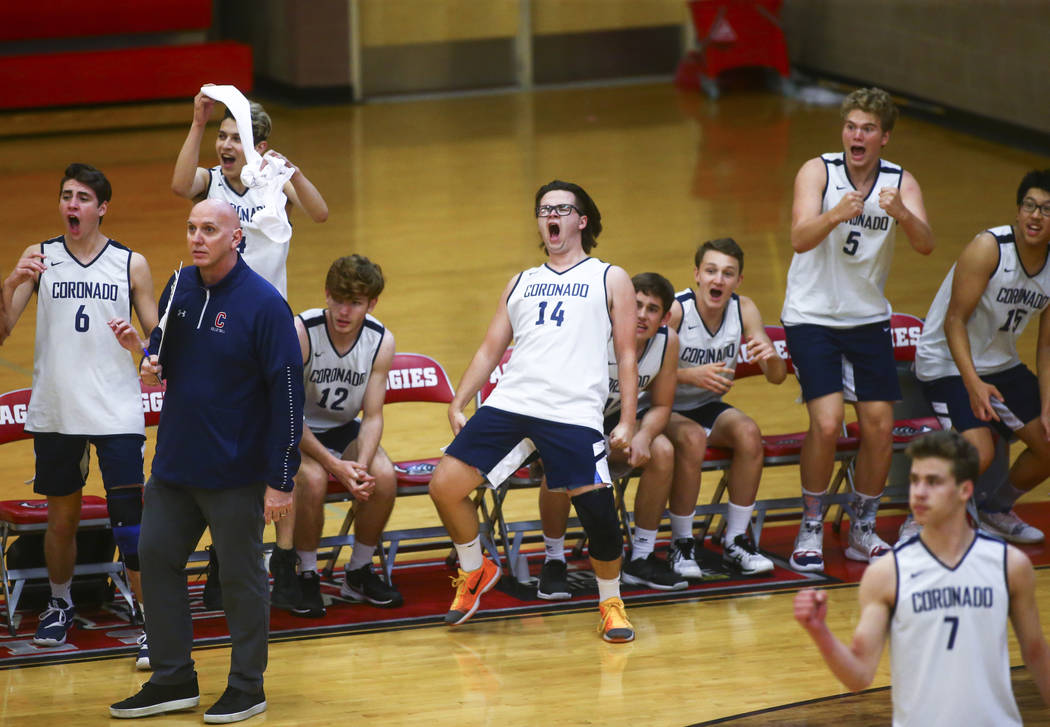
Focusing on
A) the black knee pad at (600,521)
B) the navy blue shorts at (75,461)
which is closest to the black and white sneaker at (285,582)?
the navy blue shorts at (75,461)

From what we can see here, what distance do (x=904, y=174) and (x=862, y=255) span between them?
0.43 meters

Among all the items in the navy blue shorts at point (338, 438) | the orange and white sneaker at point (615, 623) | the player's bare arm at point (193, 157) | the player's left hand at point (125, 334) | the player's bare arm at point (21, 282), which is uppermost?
the player's bare arm at point (193, 157)

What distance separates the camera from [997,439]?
6785 mm

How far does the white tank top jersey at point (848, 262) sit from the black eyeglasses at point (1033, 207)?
55 cm

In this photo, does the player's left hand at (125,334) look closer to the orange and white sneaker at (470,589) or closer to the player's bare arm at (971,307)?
the orange and white sneaker at (470,589)

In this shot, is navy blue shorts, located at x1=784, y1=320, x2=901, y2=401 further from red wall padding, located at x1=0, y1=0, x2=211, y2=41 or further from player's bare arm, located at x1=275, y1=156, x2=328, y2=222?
red wall padding, located at x1=0, y1=0, x2=211, y2=41

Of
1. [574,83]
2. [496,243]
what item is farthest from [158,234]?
[574,83]

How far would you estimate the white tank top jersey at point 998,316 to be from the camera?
6.55 meters

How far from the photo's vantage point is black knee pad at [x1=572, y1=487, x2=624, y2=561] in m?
5.79

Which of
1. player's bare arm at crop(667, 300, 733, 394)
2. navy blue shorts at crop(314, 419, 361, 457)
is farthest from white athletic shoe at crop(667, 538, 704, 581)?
navy blue shorts at crop(314, 419, 361, 457)

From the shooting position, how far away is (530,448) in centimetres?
598

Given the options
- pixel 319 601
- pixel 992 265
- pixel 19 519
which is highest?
pixel 992 265

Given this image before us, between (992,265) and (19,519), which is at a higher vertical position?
(992,265)

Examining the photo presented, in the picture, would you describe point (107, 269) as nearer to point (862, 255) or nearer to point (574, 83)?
point (862, 255)
